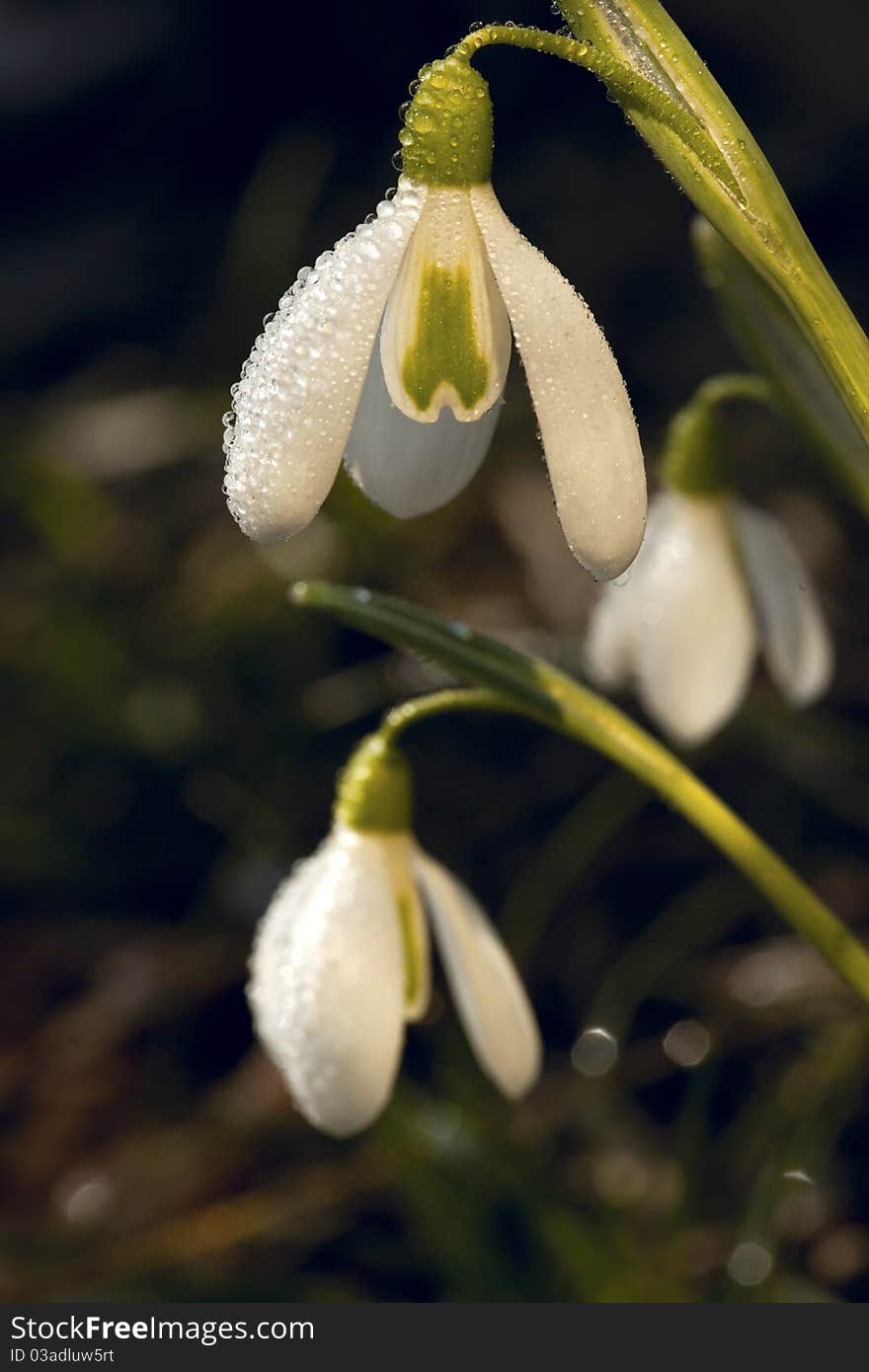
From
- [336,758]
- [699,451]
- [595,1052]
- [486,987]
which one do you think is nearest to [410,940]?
[486,987]

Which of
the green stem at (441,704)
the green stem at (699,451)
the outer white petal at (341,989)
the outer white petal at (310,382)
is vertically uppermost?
the green stem at (699,451)

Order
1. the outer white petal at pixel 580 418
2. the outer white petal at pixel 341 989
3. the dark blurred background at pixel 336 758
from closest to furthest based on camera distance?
the outer white petal at pixel 580 418 → the outer white petal at pixel 341 989 → the dark blurred background at pixel 336 758

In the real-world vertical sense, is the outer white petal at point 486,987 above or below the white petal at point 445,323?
below

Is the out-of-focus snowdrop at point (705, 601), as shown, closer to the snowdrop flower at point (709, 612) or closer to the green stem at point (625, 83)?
the snowdrop flower at point (709, 612)

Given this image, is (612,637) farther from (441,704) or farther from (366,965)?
(366,965)

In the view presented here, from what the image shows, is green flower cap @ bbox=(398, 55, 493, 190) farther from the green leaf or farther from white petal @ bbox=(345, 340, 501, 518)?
the green leaf

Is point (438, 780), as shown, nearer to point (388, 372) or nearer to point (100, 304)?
point (388, 372)

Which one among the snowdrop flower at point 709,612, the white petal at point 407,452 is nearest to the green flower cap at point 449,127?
the white petal at point 407,452
